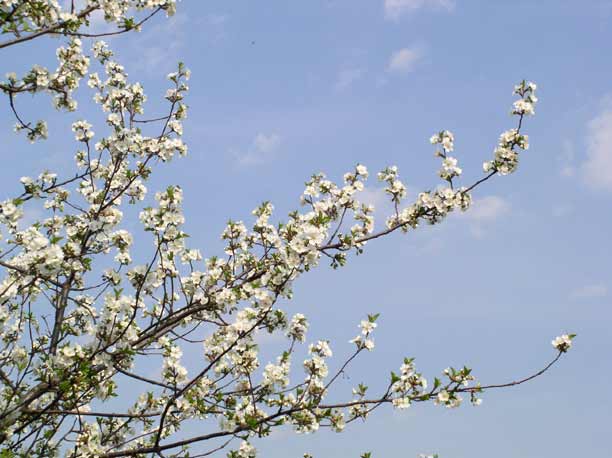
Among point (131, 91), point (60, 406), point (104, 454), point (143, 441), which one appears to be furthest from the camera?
point (131, 91)

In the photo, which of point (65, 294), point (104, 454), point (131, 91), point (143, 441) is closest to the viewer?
point (104, 454)

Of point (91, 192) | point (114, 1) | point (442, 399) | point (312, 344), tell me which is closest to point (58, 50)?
point (114, 1)

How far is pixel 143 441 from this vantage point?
8.84 metres

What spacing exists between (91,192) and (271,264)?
9.25ft

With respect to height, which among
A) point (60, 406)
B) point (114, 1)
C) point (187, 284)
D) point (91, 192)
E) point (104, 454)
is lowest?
point (104, 454)

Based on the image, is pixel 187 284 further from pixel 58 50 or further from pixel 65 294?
pixel 58 50

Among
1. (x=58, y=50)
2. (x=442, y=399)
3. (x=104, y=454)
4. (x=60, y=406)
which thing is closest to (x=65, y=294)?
(x=60, y=406)

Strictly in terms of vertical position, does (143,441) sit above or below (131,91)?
below

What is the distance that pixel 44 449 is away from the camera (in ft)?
26.2

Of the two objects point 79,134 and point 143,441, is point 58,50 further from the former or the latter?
point 143,441

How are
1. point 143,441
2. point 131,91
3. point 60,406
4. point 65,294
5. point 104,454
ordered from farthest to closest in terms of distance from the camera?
point 131,91 < point 143,441 < point 65,294 < point 60,406 < point 104,454

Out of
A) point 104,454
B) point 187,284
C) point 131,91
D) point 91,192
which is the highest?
point 131,91

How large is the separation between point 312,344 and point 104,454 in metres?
2.36

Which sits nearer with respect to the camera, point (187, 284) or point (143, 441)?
point (187, 284)
